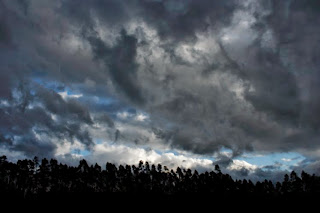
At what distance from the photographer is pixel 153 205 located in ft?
468

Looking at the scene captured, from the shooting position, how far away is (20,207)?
4884 inches

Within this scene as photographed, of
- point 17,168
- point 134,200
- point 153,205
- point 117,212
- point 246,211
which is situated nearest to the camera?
point 117,212

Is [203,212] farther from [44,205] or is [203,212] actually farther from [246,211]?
[44,205]

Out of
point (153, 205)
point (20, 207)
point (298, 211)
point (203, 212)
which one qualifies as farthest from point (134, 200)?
point (298, 211)

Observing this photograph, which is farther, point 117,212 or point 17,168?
point 17,168

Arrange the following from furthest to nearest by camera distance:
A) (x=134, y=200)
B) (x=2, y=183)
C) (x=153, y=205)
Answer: (x=2, y=183), (x=134, y=200), (x=153, y=205)

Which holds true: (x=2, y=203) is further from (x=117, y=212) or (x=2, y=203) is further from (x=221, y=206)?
(x=221, y=206)

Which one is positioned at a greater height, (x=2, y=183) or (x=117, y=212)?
(x=2, y=183)

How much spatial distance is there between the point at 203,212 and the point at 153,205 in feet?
94.5

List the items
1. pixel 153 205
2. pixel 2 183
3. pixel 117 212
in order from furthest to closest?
pixel 2 183
pixel 153 205
pixel 117 212

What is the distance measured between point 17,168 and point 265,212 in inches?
6618

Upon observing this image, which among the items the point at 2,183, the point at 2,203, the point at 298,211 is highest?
the point at 2,183

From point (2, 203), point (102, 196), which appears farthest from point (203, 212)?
point (2, 203)

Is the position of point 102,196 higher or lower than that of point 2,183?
lower
